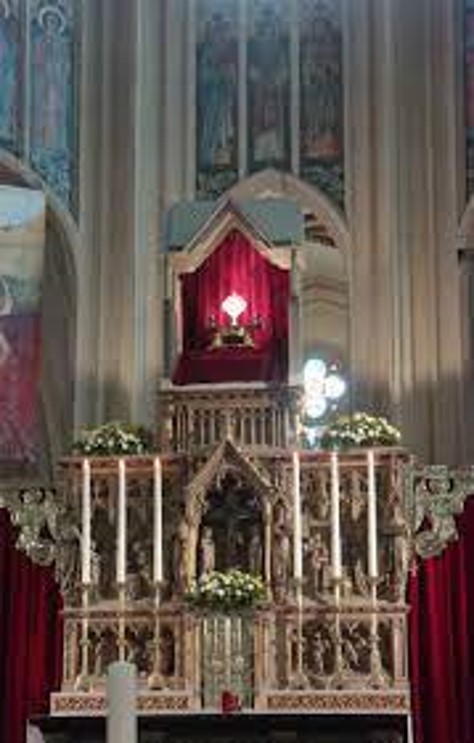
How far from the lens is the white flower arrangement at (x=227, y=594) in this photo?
9852mm

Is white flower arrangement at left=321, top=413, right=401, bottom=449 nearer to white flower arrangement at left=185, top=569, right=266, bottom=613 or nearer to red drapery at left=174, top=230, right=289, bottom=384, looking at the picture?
red drapery at left=174, top=230, right=289, bottom=384

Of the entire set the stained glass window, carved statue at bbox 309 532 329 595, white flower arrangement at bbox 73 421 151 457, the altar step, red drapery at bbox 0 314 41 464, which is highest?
the stained glass window

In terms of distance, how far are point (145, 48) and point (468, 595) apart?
6.98m

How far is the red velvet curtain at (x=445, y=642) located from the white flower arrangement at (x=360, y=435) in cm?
171

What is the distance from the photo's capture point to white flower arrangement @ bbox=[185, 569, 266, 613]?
9852mm

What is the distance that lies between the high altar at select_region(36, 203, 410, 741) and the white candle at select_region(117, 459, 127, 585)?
0.05 ft

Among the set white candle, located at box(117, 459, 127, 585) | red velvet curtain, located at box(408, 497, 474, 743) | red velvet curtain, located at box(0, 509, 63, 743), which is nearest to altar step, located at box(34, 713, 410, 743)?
white candle, located at box(117, 459, 127, 585)

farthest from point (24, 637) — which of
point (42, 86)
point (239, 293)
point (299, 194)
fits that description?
point (42, 86)

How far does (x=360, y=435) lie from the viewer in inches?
416

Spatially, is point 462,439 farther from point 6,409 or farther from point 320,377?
point 6,409

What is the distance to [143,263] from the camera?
14.1m

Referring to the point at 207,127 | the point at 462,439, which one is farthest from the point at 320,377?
the point at 207,127

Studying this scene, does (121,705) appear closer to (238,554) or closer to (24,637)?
(238,554)

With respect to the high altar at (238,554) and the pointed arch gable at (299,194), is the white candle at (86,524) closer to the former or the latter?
the high altar at (238,554)
